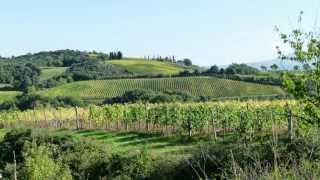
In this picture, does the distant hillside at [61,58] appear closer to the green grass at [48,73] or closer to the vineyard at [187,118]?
the green grass at [48,73]

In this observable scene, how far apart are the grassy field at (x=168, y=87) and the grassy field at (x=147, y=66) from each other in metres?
22.6

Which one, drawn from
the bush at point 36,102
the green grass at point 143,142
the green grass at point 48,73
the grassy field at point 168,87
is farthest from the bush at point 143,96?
the green grass at point 48,73

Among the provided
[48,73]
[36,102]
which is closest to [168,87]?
[36,102]

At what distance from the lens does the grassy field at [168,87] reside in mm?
93500

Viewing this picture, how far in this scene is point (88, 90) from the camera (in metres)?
111

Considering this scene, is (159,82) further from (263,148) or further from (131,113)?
(263,148)

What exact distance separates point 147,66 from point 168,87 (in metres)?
39.5

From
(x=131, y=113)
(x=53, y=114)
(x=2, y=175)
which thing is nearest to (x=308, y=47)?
(x=2, y=175)

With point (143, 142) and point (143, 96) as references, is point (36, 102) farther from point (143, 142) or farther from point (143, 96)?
point (143, 142)

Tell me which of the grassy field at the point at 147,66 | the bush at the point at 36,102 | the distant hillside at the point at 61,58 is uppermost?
the distant hillside at the point at 61,58

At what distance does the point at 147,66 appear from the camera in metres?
146

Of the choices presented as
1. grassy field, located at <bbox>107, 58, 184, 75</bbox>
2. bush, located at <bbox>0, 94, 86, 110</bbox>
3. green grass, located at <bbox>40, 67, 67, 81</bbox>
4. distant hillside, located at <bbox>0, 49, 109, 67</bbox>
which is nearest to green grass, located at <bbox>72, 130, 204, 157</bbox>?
bush, located at <bbox>0, 94, 86, 110</bbox>

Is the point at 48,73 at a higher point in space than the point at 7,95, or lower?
higher

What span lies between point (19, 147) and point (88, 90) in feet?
242
